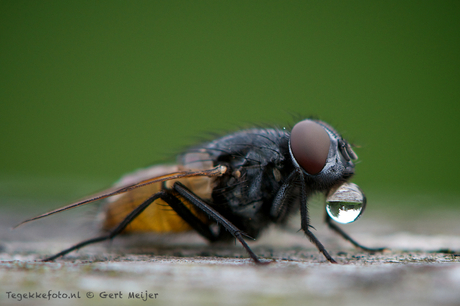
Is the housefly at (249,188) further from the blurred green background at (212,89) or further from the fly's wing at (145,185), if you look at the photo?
the blurred green background at (212,89)

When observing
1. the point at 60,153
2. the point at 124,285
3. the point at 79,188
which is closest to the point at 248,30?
the point at 60,153

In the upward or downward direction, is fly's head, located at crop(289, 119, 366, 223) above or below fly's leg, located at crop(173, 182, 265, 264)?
above

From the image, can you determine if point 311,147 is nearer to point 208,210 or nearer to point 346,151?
point 346,151

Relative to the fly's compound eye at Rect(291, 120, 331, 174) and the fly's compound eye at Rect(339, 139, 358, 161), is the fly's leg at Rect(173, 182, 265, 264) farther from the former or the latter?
the fly's compound eye at Rect(339, 139, 358, 161)

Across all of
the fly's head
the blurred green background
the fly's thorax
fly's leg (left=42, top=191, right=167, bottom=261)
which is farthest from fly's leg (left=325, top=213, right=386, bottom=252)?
the blurred green background

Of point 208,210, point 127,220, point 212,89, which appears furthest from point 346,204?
point 212,89

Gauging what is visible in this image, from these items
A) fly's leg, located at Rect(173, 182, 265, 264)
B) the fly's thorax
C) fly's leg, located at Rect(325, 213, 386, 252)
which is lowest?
fly's leg, located at Rect(325, 213, 386, 252)

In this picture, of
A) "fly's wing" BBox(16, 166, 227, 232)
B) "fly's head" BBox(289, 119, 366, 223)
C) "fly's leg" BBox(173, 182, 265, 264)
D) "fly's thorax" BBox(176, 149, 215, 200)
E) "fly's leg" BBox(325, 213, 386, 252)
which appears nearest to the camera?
"fly's wing" BBox(16, 166, 227, 232)

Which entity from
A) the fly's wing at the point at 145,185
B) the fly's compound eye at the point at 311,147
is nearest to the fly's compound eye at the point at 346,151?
the fly's compound eye at the point at 311,147
